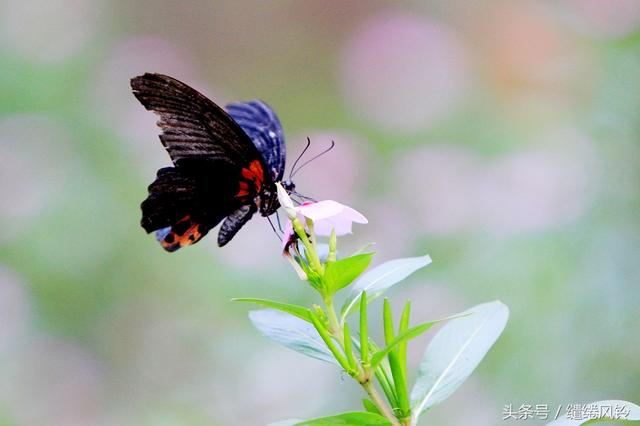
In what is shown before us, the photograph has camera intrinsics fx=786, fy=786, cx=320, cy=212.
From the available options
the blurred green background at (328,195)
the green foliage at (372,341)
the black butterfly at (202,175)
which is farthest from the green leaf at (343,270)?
the blurred green background at (328,195)

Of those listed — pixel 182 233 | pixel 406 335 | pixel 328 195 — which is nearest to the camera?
pixel 406 335

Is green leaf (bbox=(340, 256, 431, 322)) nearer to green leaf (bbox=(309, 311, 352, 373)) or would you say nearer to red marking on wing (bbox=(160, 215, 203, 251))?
green leaf (bbox=(309, 311, 352, 373))

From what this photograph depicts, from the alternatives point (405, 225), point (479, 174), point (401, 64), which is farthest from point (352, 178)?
point (401, 64)

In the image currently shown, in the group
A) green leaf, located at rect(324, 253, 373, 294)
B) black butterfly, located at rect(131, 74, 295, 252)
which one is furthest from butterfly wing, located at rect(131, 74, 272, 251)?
green leaf, located at rect(324, 253, 373, 294)

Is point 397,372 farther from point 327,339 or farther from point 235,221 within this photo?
point 235,221

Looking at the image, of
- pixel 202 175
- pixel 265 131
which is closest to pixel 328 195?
pixel 265 131

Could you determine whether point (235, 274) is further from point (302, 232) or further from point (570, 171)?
point (302, 232)
